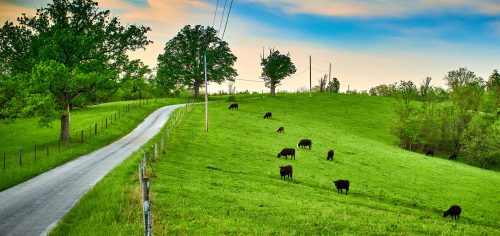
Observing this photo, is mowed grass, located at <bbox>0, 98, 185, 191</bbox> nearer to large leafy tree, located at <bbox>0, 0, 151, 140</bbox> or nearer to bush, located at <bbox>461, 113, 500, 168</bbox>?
large leafy tree, located at <bbox>0, 0, 151, 140</bbox>

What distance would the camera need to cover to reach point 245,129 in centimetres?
6262

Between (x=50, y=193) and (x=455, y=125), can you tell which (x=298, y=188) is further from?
(x=455, y=125)

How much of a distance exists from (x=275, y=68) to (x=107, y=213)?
353 feet

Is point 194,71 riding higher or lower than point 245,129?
higher

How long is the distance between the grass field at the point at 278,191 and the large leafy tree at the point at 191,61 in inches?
1553

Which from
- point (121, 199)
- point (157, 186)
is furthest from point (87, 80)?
point (121, 199)

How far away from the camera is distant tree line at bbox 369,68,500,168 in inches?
2926

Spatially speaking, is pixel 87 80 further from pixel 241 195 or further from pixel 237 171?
pixel 241 195

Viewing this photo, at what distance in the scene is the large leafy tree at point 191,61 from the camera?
4245 inches

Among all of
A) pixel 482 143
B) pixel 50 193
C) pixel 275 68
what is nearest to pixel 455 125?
pixel 482 143

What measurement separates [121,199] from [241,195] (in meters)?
7.53

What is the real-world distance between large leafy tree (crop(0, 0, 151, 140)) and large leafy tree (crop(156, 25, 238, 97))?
5100 centimetres

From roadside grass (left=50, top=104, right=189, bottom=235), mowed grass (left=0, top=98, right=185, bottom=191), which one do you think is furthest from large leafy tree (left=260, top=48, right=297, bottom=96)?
roadside grass (left=50, top=104, right=189, bottom=235)

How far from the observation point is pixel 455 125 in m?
85.6
